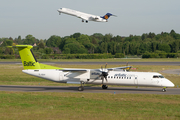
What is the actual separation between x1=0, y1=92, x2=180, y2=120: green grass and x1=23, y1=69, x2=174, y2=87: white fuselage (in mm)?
3349

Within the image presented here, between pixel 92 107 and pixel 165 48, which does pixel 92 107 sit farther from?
pixel 165 48

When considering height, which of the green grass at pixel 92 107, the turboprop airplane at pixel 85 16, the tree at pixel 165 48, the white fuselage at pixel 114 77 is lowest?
the green grass at pixel 92 107

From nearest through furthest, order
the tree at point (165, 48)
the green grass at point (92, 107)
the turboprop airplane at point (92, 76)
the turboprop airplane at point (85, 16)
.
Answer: the green grass at point (92, 107), the turboprop airplane at point (92, 76), the turboprop airplane at point (85, 16), the tree at point (165, 48)

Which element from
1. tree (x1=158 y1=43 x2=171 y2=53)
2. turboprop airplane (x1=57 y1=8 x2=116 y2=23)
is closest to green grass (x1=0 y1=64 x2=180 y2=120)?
turboprop airplane (x1=57 y1=8 x2=116 y2=23)

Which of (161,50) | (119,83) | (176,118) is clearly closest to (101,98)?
(119,83)

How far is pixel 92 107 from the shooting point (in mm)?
18938

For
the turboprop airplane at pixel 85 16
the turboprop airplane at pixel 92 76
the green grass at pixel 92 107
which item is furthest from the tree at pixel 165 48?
the green grass at pixel 92 107

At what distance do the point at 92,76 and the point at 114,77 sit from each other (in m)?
2.75

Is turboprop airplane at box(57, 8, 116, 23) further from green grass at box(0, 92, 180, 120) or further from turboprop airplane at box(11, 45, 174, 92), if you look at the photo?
green grass at box(0, 92, 180, 120)

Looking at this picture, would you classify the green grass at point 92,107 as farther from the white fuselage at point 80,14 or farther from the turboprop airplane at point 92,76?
the white fuselage at point 80,14

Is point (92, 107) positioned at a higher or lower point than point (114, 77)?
lower

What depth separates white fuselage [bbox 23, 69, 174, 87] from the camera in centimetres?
2702

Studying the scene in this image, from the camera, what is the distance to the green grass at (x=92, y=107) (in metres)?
15.9

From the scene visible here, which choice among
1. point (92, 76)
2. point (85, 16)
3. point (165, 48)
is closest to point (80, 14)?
point (85, 16)
